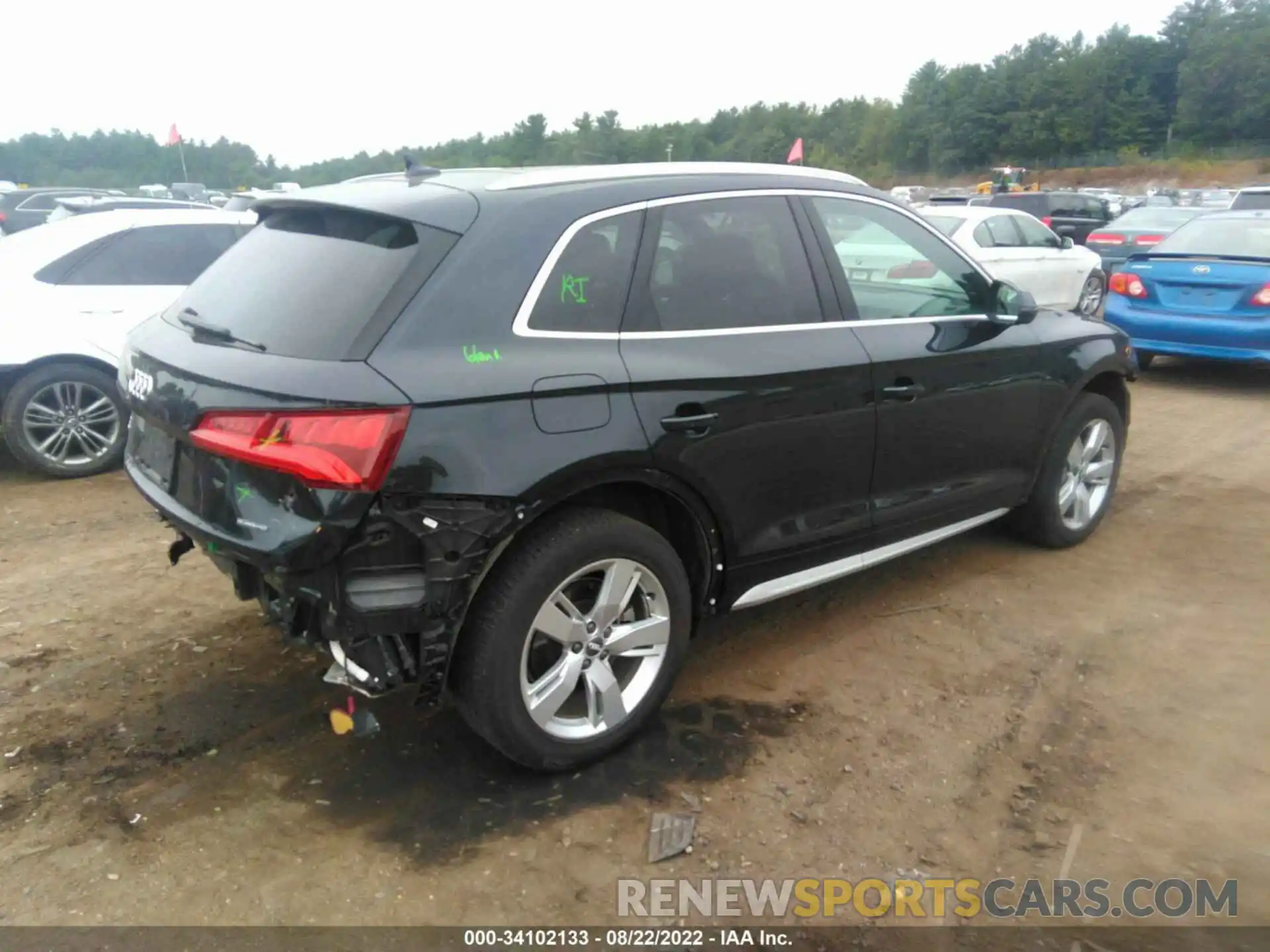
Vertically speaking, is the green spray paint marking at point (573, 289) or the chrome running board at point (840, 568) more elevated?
the green spray paint marking at point (573, 289)

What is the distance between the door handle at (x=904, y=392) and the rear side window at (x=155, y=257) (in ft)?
15.6

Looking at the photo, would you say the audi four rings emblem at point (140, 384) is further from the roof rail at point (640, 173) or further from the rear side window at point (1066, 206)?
the rear side window at point (1066, 206)

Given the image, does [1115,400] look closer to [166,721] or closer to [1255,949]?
[1255,949]

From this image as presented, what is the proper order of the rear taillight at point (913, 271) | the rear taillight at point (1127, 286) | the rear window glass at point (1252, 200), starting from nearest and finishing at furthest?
the rear taillight at point (913, 271)
the rear taillight at point (1127, 286)
the rear window glass at point (1252, 200)

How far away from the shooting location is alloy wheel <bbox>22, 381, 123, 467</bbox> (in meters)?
6.41

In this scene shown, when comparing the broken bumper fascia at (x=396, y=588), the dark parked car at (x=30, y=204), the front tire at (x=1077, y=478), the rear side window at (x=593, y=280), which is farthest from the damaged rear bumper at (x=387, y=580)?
the dark parked car at (x=30, y=204)

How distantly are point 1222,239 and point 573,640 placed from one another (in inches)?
349

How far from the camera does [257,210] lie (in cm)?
364

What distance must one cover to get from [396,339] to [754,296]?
4.53 ft

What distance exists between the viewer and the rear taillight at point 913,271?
4.30 metres

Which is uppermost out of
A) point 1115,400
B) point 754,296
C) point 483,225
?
point 483,225

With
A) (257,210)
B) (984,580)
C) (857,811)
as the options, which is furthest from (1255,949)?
(257,210)

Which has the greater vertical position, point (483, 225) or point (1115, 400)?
point (483, 225)

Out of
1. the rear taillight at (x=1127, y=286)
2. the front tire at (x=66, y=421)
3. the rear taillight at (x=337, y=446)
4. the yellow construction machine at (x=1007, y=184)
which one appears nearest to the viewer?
the rear taillight at (x=337, y=446)
